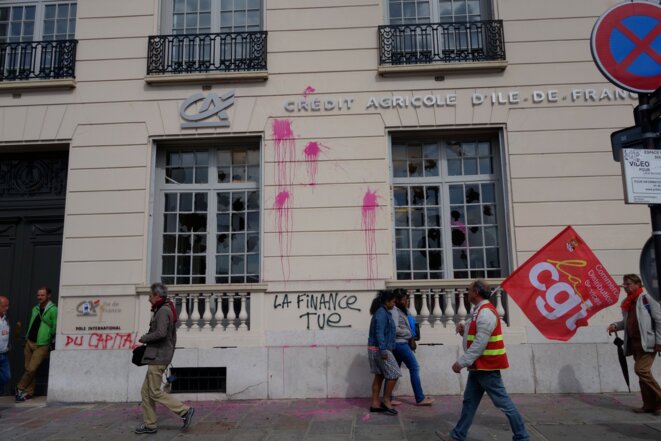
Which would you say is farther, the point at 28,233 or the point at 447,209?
the point at 28,233

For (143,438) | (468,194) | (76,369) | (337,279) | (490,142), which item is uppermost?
(490,142)

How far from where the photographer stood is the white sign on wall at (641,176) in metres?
4.21

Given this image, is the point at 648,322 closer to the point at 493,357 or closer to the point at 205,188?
the point at 493,357

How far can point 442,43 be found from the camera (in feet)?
28.4

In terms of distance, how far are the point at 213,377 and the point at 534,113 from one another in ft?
21.4

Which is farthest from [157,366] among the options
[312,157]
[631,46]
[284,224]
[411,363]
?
[631,46]

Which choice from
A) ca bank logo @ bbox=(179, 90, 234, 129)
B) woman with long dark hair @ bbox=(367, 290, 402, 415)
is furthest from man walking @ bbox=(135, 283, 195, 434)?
ca bank logo @ bbox=(179, 90, 234, 129)

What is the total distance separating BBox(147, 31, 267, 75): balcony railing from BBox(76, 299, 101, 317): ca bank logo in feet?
12.7

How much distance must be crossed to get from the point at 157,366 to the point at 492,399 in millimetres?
3782

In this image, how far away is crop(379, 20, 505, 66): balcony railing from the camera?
27.9 ft

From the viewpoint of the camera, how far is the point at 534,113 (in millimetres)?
8211

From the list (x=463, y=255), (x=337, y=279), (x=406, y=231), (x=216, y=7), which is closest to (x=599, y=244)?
(x=463, y=255)

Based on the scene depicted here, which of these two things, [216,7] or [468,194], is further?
[216,7]

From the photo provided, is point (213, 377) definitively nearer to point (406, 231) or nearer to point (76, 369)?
point (76, 369)
